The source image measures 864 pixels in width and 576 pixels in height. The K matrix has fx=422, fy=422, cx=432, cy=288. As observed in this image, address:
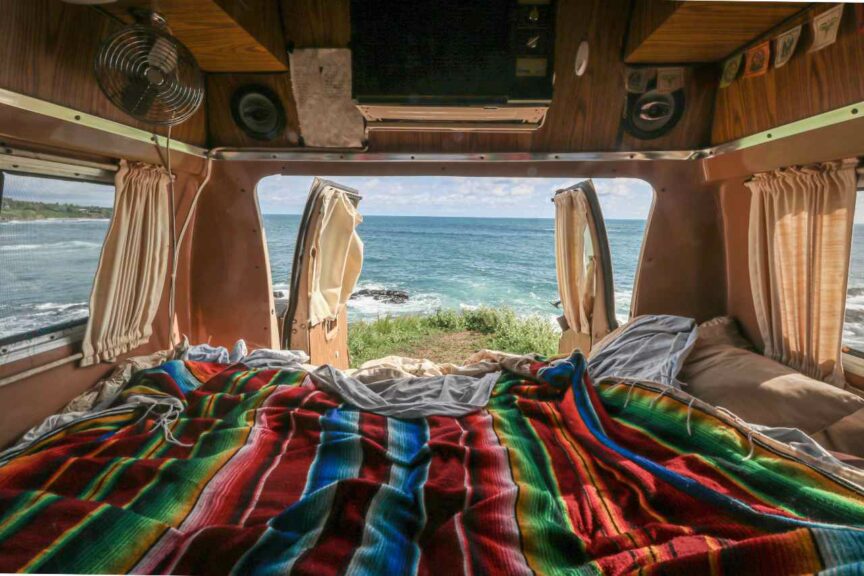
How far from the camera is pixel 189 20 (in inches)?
77.5

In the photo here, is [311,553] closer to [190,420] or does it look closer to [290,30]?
[190,420]

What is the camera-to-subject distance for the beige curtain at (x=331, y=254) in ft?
10.9

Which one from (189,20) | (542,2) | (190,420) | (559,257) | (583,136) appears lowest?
(190,420)

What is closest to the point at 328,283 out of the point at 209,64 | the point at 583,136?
the point at 209,64

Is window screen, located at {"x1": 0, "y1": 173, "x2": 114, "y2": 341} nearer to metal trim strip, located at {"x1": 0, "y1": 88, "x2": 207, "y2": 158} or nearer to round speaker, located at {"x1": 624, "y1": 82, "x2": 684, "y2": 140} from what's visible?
metal trim strip, located at {"x1": 0, "y1": 88, "x2": 207, "y2": 158}

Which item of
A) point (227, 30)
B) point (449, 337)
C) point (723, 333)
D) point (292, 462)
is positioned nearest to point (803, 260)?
point (723, 333)

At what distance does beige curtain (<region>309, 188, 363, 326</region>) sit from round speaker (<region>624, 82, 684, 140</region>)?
2244mm

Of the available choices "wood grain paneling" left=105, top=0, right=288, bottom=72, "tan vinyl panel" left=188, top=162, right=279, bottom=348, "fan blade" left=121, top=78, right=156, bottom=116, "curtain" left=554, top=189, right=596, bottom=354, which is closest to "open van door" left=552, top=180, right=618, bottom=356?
"curtain" left=554, top=189, right=596, bottom=354

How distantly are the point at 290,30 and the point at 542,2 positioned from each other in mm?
1450

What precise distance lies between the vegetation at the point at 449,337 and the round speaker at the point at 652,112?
22.0 ft

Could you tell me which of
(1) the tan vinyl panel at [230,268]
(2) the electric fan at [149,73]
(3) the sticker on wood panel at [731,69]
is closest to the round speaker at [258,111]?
(1) the tan vinyl panel at [230,268]

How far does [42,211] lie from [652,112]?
3418 mm

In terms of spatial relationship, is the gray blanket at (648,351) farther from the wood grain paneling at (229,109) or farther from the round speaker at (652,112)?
the wood grain paneling at (229,109)

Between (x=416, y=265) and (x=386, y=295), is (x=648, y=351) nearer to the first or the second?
(x=386, y=295)
